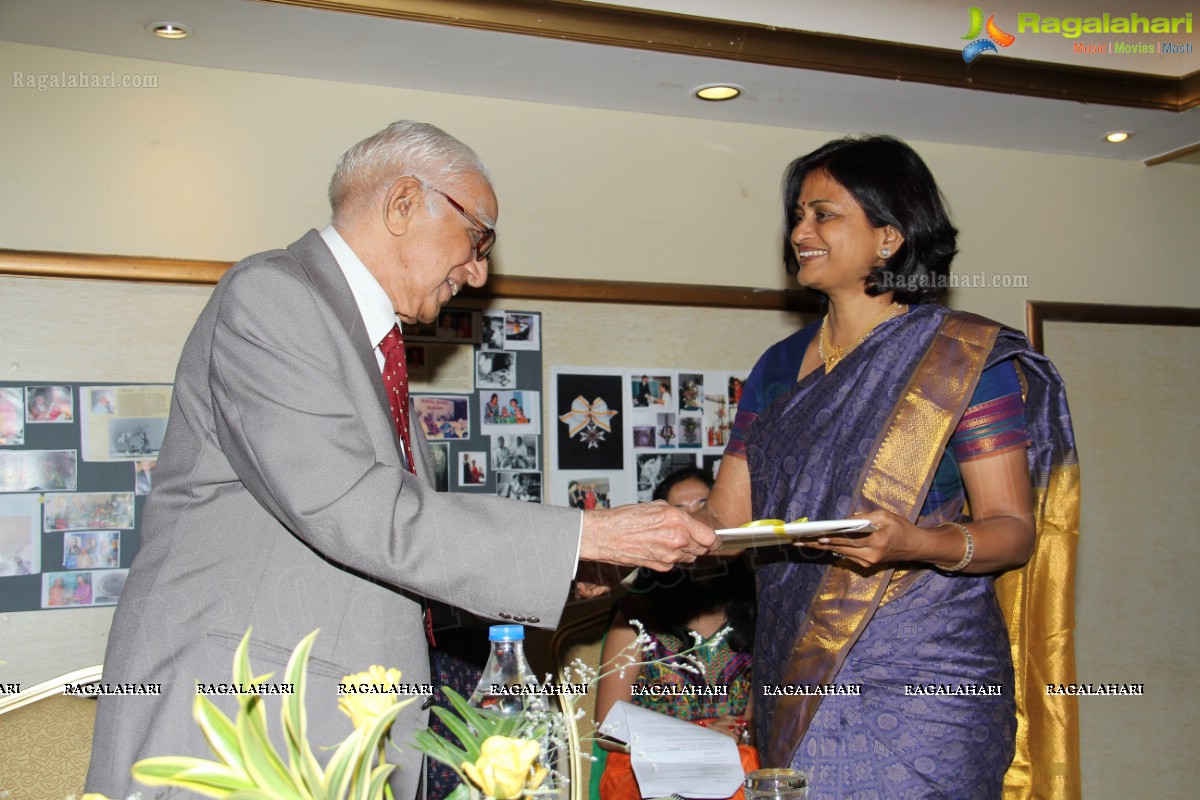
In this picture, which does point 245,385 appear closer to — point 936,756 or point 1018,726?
point 936,756

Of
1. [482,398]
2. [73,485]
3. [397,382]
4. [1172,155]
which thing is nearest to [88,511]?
[73,485]

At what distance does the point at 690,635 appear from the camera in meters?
2.93

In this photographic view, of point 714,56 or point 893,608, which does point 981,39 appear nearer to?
point 714,56

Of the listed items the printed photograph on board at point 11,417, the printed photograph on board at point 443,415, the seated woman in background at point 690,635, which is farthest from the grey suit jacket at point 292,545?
the printed photograph on board at point 443,415

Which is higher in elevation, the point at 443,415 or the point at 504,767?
the point at 443,415

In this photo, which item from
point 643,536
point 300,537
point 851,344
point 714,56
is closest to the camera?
point 300,537

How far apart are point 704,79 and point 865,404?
4.87 feet

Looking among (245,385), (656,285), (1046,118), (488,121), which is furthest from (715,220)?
(245,385)

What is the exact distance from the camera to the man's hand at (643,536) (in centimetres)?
159

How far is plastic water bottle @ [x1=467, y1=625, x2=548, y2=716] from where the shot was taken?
1.09 meters

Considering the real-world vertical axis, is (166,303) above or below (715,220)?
below

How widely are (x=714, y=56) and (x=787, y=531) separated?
1.81 metres

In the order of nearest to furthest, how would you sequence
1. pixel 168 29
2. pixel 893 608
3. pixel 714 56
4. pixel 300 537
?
pixel 300 537 → pixel 893 608 → pixel 168 29 → pixel 714 56

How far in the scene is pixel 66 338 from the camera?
287 cm
